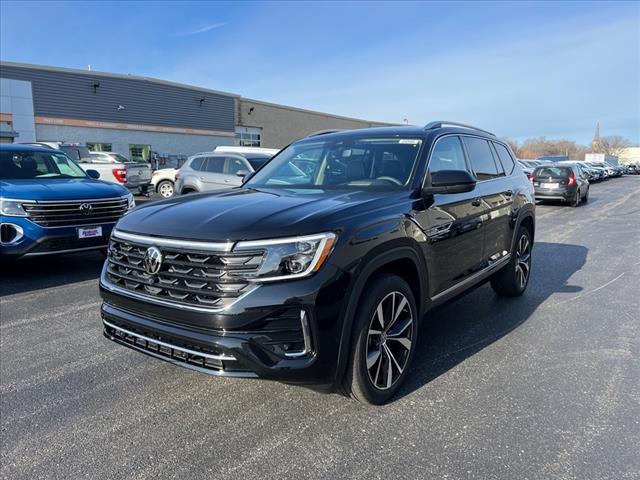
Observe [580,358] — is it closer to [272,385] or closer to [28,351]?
[272,385]

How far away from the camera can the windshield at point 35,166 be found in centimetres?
711

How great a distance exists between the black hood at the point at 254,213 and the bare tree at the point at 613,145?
11930 centimetres

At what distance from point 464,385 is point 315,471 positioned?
4.63 feet

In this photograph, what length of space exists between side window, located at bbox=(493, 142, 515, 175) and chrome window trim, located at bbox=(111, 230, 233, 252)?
381cm

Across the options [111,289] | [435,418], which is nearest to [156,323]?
[111,289]

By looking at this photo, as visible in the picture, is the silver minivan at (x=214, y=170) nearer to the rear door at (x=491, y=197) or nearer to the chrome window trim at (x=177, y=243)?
the rear door at (x=491, y=197)

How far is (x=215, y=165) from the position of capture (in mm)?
13805

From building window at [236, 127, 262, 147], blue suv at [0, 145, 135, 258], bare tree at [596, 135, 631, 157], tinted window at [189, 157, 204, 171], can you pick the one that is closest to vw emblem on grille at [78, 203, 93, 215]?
blue suv at [0, 145, 135, 258]

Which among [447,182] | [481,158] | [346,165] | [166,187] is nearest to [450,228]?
[447,182]

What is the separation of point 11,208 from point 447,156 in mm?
5328

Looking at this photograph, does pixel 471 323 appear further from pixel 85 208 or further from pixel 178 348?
pixel 85 208

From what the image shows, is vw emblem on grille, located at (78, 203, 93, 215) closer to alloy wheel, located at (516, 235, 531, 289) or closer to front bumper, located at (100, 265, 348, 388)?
front bumper, located at (100, 265, 348, 388)

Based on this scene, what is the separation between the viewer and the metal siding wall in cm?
2717

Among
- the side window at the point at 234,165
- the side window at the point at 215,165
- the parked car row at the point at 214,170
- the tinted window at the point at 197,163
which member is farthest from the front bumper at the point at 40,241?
the tinted window at the point at 197,163
